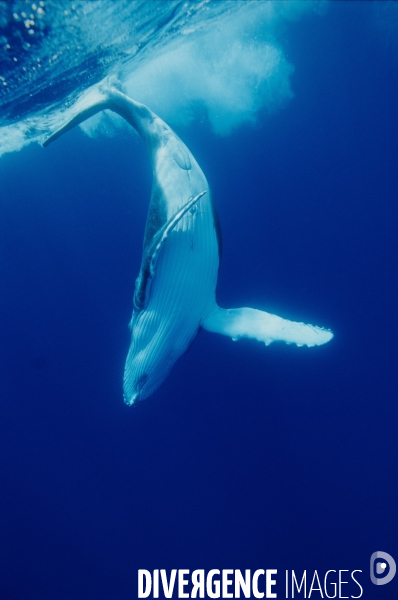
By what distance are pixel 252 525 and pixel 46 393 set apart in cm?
1420

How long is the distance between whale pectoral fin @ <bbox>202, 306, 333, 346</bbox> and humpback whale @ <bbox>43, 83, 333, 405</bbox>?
0.01m

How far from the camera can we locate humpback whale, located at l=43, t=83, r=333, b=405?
3.68 metres

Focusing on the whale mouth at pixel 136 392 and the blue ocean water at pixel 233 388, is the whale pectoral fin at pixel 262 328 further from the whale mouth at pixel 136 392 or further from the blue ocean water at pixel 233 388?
the blue ocean water at pixel 233 388

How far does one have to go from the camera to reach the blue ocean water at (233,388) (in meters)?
17.5

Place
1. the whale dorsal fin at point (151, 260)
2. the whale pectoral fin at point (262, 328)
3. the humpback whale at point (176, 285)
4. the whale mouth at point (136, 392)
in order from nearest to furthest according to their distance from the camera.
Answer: the whale dorsal fin at point (151, 260), the whale mouth at point (136, 392), the humpback whale at point (176, 285), the whale pectoral fin at point (262, 328)

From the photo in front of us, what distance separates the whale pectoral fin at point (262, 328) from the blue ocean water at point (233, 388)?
12.6 meters

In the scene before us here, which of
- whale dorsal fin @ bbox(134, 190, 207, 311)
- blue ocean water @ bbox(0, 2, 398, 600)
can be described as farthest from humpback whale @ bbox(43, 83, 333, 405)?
blue ocean water @ bbox(0, 2, 398, 600)

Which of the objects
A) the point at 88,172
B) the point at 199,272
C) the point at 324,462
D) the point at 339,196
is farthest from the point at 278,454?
the point at 88,172

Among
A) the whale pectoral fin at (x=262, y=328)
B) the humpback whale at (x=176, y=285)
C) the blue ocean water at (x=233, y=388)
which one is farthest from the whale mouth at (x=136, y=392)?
the blue ocean water at (x=233, y=388)

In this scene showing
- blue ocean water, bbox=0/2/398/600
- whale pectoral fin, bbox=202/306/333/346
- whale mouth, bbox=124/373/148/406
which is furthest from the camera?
blue ocean water, bbox=0/2/398/600

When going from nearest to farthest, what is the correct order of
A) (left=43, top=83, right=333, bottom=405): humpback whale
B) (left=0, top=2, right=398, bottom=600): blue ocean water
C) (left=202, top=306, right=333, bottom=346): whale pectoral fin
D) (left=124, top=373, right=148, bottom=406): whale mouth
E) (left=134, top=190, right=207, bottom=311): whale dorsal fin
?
1. (left=134, top=190, right=207, bottom=311): whale dorsal fin
2. (left=124, top=373, right=148, bottom=406): whale mouth
3. (left=43, top=83, right=333, bottom=405): humpback whale
4. (left=202, top=306, right=333, bottom=346): whale pectoral fin
5. (left=0, top=2, right=398, bottom=600): blue ocean water

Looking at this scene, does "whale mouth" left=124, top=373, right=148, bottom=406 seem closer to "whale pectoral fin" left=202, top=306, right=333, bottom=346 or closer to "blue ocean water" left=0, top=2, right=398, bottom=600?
"whale pectoral fin" left=202, top=306, right=333, bottom=346

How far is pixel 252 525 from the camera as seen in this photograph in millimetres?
18031

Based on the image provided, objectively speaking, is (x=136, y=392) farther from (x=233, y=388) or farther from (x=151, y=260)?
(x=233, y=388)
